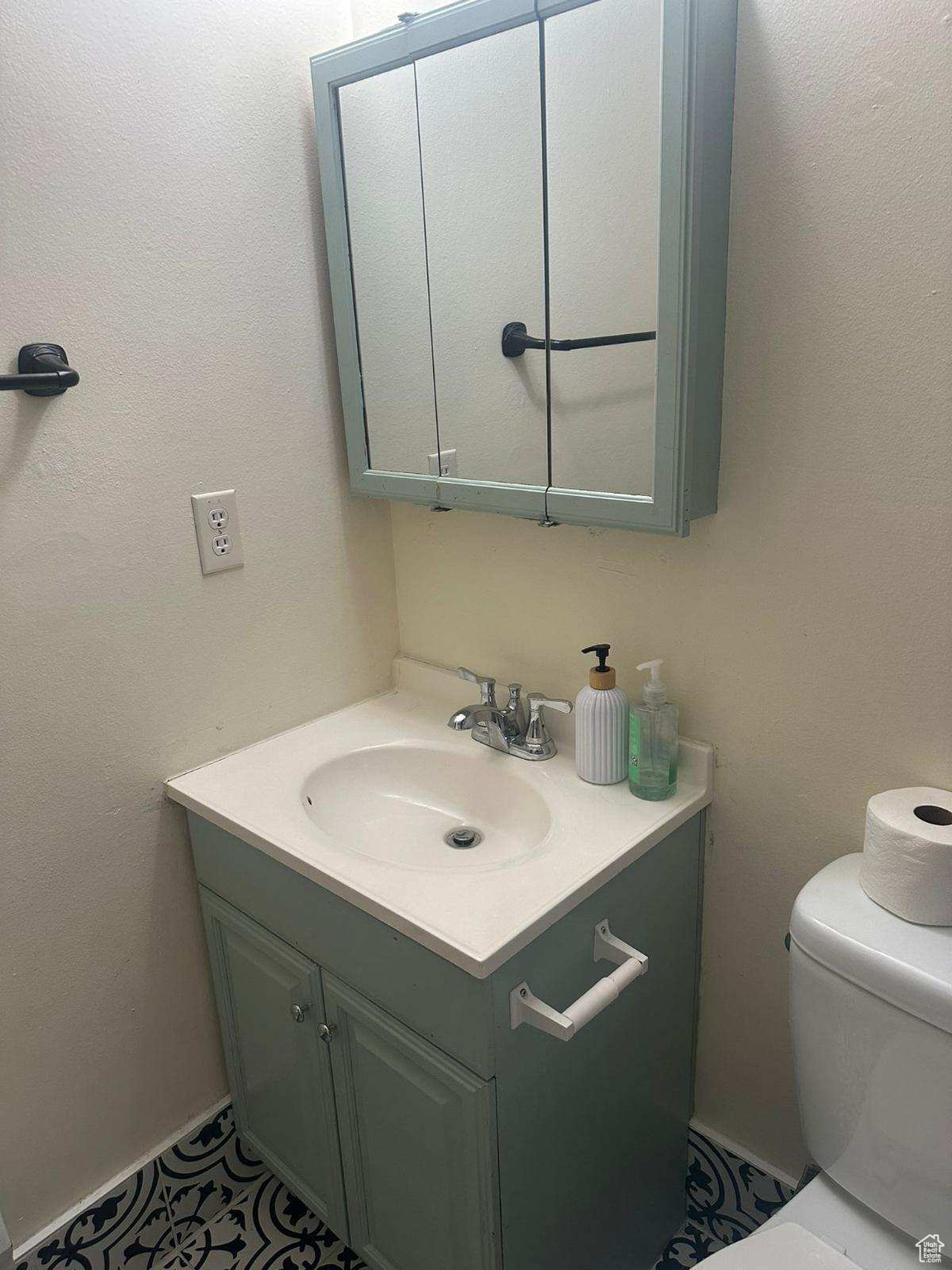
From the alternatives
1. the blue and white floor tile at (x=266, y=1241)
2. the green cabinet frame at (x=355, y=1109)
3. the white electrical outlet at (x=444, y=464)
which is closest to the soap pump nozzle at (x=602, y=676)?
the white electrical outlet at (x=444, y=464)

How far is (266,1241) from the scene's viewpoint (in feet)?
4.82

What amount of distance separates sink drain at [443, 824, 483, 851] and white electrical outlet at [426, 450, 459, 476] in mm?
568

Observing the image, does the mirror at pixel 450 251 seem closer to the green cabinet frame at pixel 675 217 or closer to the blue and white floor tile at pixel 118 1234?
the green cabinet frame at pixel 675 217

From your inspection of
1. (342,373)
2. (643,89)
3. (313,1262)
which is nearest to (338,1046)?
(313,1262)

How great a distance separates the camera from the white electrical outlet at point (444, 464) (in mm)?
1382

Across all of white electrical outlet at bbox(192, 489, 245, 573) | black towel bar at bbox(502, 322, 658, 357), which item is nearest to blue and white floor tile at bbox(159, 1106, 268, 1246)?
white electrical outlet at bbox(192, 489, 245, 573)

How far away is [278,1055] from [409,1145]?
0.32 m

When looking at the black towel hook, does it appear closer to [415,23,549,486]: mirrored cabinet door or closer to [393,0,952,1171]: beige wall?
[415,23,549,486]: mirrored cabinet door

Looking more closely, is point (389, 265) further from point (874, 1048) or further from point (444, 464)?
point (874, 1048)

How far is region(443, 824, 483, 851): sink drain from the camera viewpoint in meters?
1.37

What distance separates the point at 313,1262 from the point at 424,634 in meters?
1.07

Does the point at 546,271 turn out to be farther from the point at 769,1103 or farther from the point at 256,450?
→ the point at 769,1103

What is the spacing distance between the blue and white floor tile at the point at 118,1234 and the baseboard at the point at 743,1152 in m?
0.91

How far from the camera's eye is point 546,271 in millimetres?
1195
